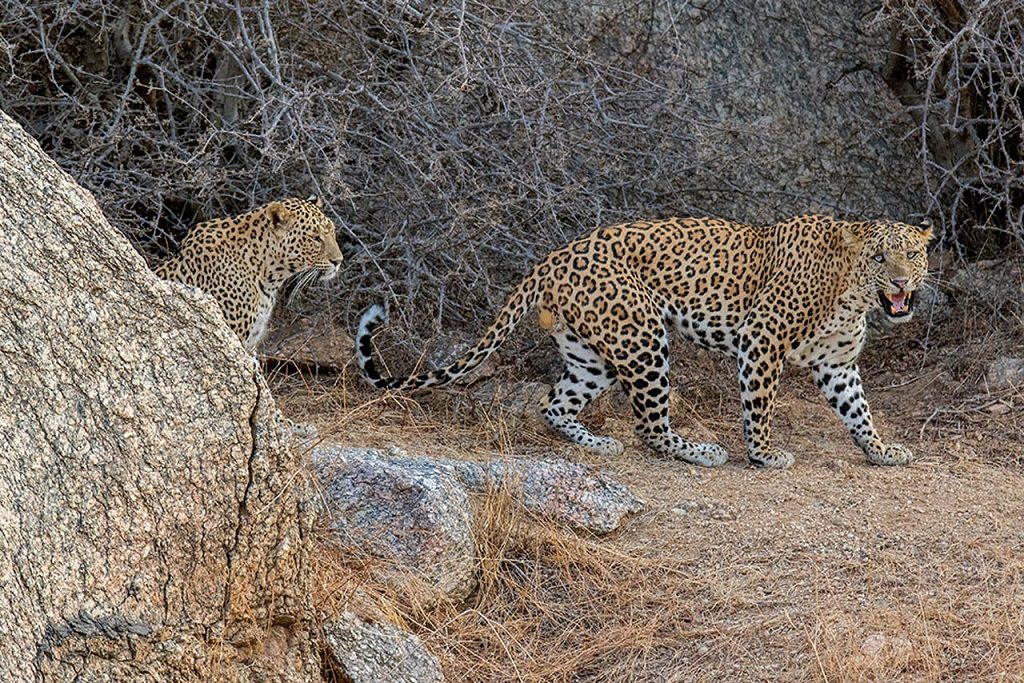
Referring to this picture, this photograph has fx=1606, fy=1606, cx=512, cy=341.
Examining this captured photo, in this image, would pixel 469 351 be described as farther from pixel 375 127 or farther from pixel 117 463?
pixel 117 463

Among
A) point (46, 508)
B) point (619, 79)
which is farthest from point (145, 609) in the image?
point (619, 79)

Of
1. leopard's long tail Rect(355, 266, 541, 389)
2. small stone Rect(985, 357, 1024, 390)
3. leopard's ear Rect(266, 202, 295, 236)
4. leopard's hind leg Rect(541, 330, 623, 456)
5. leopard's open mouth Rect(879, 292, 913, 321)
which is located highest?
leopard's ear Rect(266, 202, 295, 236)

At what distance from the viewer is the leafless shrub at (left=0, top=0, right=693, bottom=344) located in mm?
8664

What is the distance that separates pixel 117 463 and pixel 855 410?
5.00m

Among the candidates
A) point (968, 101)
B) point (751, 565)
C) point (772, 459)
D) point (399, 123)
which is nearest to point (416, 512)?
point (751, 565)

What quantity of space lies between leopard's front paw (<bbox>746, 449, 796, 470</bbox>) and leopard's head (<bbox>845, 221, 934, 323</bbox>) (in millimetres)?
915

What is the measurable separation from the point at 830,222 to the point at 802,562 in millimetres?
2522

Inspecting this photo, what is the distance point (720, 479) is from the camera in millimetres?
8125

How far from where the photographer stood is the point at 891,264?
8156mm

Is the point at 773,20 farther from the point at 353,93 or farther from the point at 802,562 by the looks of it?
the point at 802,562

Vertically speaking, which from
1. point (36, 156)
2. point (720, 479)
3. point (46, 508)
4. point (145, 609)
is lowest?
point (720, 479)

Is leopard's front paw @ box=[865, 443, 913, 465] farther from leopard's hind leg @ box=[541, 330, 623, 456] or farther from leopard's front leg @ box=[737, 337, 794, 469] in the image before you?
leopard's hind leg @ box=[541, 330, 623, 456]

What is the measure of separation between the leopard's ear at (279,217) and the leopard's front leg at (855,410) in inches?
116

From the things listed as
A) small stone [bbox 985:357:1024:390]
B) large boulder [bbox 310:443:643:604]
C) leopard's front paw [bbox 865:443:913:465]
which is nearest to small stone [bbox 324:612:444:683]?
large boulder [bbox 310:443:643:604]
